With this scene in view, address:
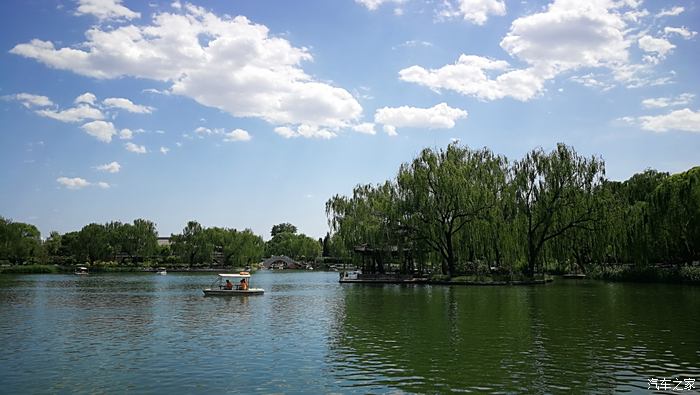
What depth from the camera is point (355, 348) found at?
52.0ft

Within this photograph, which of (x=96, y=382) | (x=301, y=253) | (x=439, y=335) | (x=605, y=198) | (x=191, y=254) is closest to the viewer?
(x=96, y=382)

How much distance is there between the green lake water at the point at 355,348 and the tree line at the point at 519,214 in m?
18.3

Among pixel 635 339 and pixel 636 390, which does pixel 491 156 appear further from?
pixel 636 390

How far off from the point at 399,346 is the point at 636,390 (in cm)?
649

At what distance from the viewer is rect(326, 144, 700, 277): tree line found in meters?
45.2

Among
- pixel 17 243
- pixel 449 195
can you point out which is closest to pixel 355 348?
pixel 449 195

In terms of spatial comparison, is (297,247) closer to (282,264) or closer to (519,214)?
(282,264)

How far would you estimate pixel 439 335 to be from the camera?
695 inches

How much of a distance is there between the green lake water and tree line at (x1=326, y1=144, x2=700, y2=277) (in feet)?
60.1

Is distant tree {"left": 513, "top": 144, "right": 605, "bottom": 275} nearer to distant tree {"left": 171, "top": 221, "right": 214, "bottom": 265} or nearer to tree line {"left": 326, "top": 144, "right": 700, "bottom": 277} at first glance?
tree line {"left": 326, "top": 144, "right": 700, "bottom": 277}

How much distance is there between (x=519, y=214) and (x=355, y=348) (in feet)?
114

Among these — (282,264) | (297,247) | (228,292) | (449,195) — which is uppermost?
(449,195)

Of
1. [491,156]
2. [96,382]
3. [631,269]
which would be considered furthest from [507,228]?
[96,382]

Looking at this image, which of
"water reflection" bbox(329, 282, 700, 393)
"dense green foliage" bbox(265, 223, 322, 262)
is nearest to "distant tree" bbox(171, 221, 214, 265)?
"dense green foliage" bbox(265, 223, 322, 262)
